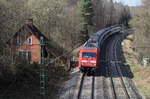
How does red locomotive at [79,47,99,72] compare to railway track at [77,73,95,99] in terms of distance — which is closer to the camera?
railway track at [77,73,95,99]

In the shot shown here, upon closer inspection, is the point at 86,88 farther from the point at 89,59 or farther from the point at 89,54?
the point at 89,54

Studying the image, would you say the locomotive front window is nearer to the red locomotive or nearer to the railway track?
the red locomotive

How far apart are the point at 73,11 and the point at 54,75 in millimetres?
26753

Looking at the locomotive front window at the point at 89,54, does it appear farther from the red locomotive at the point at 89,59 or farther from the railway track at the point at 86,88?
the railway track at the point at 86,88

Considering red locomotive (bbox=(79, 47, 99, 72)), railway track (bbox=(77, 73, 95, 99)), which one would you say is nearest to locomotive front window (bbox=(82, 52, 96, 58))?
red locomotive (bbox=(79, 47, 99, 72))

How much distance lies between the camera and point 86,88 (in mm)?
17719

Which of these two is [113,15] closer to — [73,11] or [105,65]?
[73,11]

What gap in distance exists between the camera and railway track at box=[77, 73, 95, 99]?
630 inches

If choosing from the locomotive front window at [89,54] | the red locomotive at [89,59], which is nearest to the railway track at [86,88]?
the red locomotive at [89,59]

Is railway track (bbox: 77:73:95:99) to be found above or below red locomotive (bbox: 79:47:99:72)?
below

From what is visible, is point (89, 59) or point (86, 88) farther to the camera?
point (89, 59)

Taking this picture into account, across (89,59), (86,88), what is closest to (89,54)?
(89,59)

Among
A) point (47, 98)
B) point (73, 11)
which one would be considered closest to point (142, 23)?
point (73, 11)

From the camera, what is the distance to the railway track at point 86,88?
1600 centimetres
